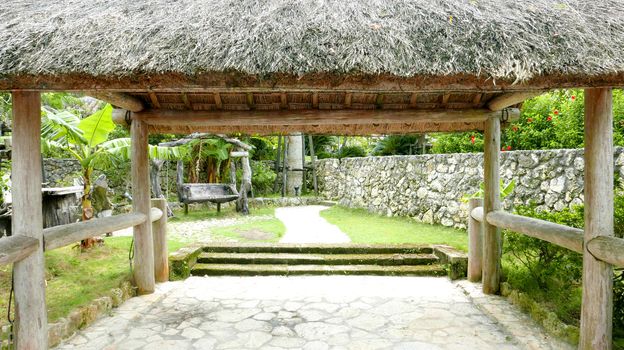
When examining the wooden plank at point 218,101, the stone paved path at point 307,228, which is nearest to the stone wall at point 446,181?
the stone paved path at point 307,228

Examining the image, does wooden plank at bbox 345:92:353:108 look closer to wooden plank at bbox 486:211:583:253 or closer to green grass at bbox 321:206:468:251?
wooden plank at bbox 486:211:583:253

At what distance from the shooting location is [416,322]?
4.08 metres

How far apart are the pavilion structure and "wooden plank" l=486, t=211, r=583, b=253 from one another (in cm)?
2

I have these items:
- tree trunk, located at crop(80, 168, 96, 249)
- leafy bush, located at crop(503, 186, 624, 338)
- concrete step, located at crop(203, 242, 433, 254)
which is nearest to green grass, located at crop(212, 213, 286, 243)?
concrete step, located at crop(203, 242, 433, 254)

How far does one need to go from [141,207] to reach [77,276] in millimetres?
1111

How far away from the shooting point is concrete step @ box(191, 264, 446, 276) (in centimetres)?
579

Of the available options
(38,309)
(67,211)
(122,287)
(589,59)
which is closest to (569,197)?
(589,59)

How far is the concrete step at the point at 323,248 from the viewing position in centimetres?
634

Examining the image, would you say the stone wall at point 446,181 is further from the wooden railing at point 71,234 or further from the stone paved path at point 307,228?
the wooden railing at point 71,234

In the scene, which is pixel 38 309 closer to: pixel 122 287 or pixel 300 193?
pixel 122 287

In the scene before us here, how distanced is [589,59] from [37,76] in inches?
142

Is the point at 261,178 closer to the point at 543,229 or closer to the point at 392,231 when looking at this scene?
the point at 392,231

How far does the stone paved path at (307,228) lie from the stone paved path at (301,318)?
213 centimetres

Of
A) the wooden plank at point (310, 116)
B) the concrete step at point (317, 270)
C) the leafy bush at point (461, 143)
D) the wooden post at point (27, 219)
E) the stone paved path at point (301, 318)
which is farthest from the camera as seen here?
the leafy bush at point (461, 143)
